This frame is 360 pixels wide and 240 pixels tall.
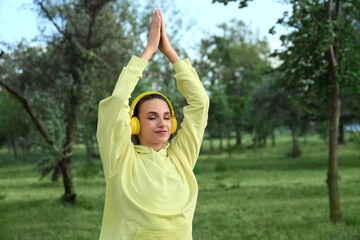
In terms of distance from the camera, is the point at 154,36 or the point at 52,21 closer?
the point at 154,36

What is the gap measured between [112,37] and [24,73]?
9.78ft

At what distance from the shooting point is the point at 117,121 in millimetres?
2393

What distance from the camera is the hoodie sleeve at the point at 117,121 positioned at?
2.37 meters

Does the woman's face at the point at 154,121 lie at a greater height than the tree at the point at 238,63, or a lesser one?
lesser

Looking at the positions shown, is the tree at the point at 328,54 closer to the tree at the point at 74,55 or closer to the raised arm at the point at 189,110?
the raised arm at the point at 189,110

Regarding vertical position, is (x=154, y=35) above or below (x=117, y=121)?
above

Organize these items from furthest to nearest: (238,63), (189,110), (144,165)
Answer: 1. (238,63)
2. (189,110)
3. (144,165)

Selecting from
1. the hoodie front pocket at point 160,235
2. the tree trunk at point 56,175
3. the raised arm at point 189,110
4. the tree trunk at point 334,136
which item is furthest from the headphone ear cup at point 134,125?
the tree trunk at point 56,175

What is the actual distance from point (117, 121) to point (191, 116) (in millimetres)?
564

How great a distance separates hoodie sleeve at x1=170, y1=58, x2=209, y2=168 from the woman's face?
0.18 meters

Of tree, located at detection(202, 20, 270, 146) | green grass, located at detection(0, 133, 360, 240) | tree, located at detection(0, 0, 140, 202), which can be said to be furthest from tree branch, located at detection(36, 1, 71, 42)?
tree, located at detection(202, 20, 270, 146)

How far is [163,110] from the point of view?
2.59 meters

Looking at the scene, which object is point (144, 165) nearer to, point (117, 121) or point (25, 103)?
point (117, 121)

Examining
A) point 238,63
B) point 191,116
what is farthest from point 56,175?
point 238,63
